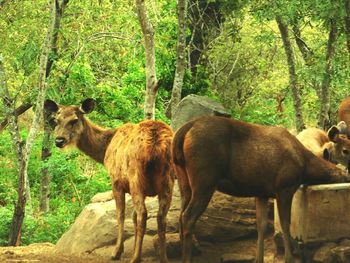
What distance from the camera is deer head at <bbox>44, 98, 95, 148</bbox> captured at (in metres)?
12.0

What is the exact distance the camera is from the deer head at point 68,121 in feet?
39.2

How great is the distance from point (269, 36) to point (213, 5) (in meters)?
5.00

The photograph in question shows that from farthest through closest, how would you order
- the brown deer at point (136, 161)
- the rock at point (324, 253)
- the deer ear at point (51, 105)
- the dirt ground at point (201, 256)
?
the deer ear at point (51, 105) → the dirt ground at point (201, 256) → the brown deer at point (136, 161) → the rock at point (324, 253)

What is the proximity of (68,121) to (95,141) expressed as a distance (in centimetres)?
64

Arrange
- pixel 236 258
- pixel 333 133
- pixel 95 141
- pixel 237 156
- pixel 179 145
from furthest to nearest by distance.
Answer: pixel 95 141 → pixel 333 133 → pixel 236 258 → pixel 237 156 → pixel 179 145

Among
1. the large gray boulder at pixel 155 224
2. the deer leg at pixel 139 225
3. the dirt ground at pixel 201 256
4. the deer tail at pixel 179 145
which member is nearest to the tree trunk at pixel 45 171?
the large gray boulder at pixel 155 224

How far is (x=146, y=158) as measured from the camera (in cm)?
1053

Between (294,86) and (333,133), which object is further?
(294,86)

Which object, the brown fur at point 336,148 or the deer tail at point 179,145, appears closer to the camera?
the deer tail at point 179,145

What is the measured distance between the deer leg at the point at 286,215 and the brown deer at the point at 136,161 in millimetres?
1687

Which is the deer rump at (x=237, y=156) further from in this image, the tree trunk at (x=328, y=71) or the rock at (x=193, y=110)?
the tree trunk at (x=328, y=71)

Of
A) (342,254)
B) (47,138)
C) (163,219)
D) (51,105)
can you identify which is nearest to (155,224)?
(163,219)

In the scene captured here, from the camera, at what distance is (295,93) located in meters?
20.5

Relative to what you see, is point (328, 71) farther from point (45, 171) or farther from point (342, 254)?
point (342, 254)
